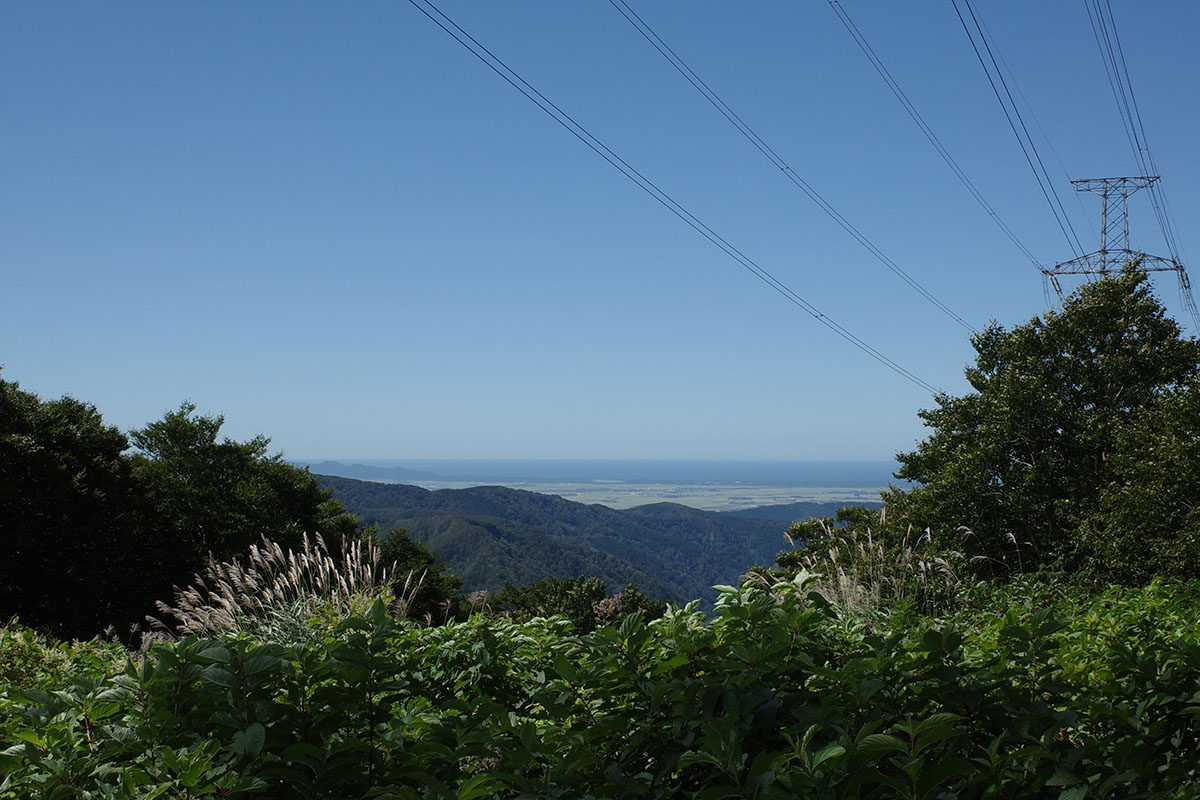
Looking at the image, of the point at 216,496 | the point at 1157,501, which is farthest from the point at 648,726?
the point at 216,496

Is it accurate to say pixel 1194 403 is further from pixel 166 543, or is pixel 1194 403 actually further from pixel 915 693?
pixel 166 543

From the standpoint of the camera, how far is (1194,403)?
8969 millimetres

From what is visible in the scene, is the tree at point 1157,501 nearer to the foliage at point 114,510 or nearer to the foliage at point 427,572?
the foliage at point 427,572

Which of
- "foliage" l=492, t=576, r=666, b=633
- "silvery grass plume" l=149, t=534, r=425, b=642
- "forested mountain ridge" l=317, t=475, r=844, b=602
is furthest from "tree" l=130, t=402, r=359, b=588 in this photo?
"forested mountain ridge" l=317, t=475, r=844, b=602

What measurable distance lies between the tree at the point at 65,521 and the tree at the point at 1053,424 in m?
17.2

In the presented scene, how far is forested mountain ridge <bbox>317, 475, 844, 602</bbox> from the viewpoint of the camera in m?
86.6

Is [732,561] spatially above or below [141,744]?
below

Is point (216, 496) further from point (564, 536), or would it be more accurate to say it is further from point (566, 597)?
point (564, 536)

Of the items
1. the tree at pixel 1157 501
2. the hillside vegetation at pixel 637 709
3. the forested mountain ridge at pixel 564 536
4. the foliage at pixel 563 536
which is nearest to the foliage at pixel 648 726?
the hillside vegetation at pixel 637 709

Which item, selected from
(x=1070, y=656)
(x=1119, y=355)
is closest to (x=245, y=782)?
(x=1070, y=656)

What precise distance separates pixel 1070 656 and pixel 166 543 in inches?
827

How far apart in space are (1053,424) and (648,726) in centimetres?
1374

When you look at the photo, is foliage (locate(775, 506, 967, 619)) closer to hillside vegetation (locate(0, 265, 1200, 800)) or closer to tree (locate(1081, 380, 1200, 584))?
hillside vegetation (locate(0, 265, 1200, 800))

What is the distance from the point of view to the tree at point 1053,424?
485 inches
